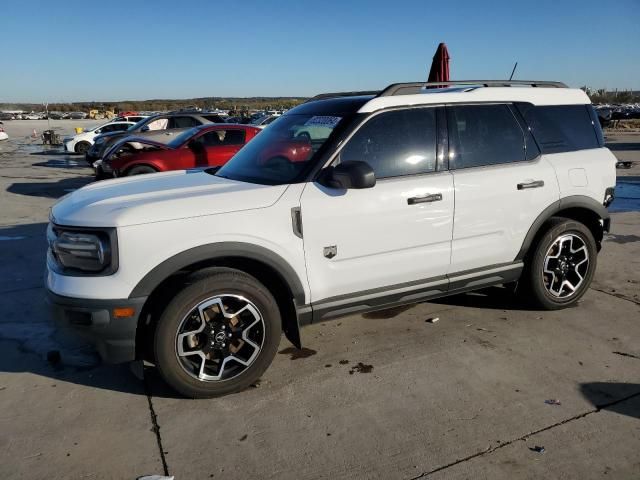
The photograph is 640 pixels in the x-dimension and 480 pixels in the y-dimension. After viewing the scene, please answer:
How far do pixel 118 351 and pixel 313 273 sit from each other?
Answer: 1282 millimetres

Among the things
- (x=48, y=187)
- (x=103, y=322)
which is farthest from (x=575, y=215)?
(x=48, y=187)

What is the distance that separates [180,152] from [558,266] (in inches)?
315

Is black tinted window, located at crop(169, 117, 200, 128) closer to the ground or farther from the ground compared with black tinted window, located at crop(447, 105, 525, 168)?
farther from the ground

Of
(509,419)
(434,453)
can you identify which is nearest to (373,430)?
(434,453)

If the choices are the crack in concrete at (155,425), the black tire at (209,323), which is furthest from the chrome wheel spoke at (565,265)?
the crack in concrete at (155,425)

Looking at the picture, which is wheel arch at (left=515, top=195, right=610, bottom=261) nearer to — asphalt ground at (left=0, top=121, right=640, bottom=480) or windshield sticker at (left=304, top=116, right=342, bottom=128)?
asphalt ground at (left=0, top=121, right=640, bottom=480)

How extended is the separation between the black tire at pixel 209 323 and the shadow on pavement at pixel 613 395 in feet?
6.63

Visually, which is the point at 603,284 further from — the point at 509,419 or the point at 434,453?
the point at 434,453

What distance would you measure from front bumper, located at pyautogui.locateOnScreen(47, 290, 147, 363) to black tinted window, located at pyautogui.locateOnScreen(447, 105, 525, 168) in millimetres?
2509

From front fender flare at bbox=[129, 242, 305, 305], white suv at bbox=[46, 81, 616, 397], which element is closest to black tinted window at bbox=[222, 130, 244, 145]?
white suv at bbox=[46, 81, 616, 397]

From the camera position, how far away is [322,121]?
3789 millimetres

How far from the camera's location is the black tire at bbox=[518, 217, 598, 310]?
4.29m

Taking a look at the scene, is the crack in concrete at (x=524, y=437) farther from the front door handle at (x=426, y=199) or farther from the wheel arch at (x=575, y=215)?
the front door handle at (x=426, y=199)

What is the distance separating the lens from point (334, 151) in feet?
11.3
